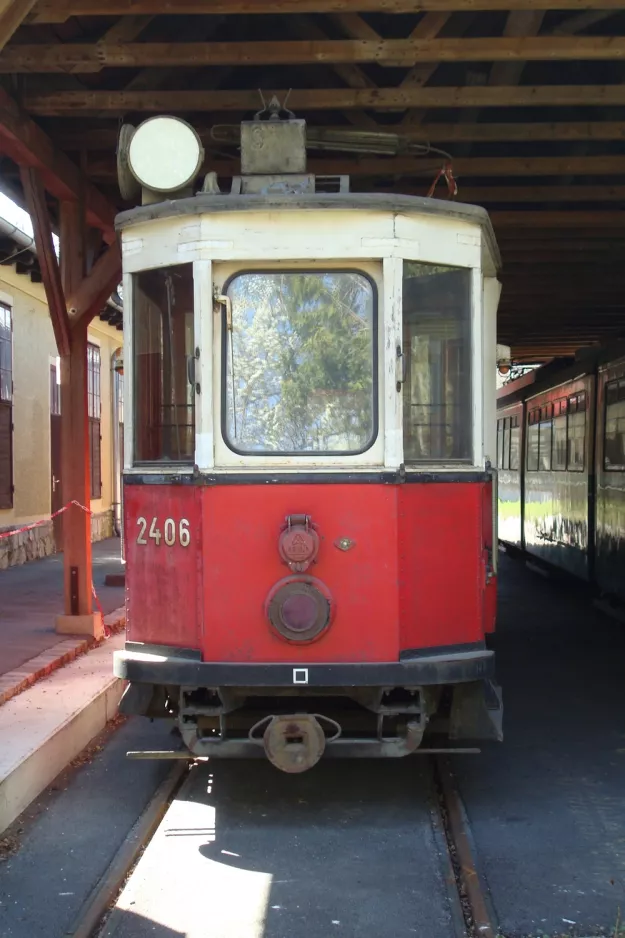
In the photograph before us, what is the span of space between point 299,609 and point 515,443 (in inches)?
497

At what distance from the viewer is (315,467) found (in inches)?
188

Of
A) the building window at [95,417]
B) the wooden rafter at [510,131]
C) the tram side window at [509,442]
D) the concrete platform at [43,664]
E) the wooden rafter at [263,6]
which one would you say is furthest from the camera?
the building window at [95,417]

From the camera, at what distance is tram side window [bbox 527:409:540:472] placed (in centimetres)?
1498

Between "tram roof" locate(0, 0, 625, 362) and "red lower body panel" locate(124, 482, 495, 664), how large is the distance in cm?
231

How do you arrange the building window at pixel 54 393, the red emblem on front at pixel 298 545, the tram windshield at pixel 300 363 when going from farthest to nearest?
the building window at pixel 54 393, the tram windshield at pixel 300 363, the red emblem on front at pixel 298 545

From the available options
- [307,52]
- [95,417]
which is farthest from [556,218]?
[95,417]

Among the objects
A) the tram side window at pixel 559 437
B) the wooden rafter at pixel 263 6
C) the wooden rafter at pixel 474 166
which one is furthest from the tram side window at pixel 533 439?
the wooden rafter at pixel 263 6

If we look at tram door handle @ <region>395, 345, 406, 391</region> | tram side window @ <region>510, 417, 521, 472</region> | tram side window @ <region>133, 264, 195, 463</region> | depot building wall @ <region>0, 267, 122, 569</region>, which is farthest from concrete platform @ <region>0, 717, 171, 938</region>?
tram side window @ <region>510, 417, 521, 472</region>

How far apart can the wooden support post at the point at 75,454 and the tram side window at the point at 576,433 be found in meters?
5.52

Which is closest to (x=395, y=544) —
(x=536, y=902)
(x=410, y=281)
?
(x=410, y=281)

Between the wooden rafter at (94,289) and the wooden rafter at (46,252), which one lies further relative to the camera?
the wooden rafter at (94,289)

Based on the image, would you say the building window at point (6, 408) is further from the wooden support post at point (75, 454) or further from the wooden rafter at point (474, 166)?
the wooden rafter at point (474, 166)

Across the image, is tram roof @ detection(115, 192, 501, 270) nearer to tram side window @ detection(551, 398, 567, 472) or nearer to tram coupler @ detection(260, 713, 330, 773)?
tram coupler @ detection(260, 713, 330, 773)

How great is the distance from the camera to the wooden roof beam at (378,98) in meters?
7.88
